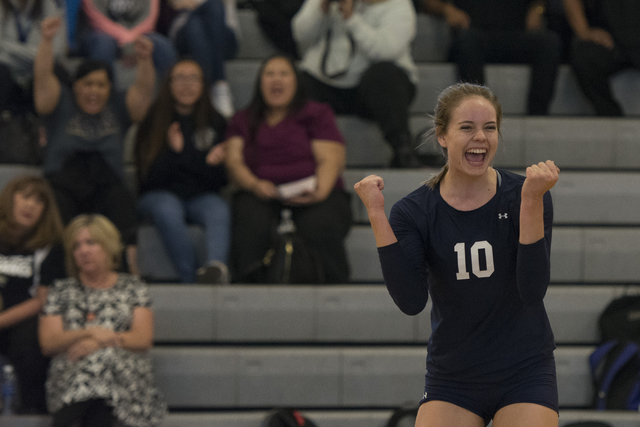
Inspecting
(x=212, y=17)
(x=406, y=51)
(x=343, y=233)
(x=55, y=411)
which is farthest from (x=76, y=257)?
(x=406, y=51)

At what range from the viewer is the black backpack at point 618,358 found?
3.90 m

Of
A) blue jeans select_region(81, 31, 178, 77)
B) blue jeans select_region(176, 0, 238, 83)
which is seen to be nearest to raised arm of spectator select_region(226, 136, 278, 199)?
blue jeans select_region(176, 0, 238, 83)

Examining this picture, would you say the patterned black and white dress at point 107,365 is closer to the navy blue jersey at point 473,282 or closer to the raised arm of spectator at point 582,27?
the navy blue jersey at point 473,282

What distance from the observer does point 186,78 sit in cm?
457

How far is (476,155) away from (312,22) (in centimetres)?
307

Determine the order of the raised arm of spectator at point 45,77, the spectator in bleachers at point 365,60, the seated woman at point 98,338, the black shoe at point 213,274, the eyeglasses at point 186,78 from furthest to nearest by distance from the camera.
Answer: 1. the spectator in bleachers at point 365,60
2. the eyeglasses at point 186,78
3. the raised arm of spectator at point 45,77
4. the black shoe at point 213,274
5. the seated woman at point 98,338

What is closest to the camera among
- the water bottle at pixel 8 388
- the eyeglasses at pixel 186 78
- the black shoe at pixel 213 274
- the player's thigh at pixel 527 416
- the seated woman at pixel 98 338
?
the player's thigh at pixel 527 416

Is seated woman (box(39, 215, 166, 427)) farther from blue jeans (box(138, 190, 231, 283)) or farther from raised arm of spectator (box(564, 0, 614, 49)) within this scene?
raised arm of spectator (box(564, 0, 614, 49))

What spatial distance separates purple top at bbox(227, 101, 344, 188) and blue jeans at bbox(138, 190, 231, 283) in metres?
0.32

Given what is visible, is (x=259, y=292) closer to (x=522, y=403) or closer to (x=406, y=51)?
(x=406, y=51)

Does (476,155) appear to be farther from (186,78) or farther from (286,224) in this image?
(186,78)

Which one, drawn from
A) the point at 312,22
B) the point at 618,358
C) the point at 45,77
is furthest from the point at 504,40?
the point at 45,77

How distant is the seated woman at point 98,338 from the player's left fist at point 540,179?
241cm

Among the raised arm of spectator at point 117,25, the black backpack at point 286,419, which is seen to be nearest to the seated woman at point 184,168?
the raised arm of spectator at point 117,25
